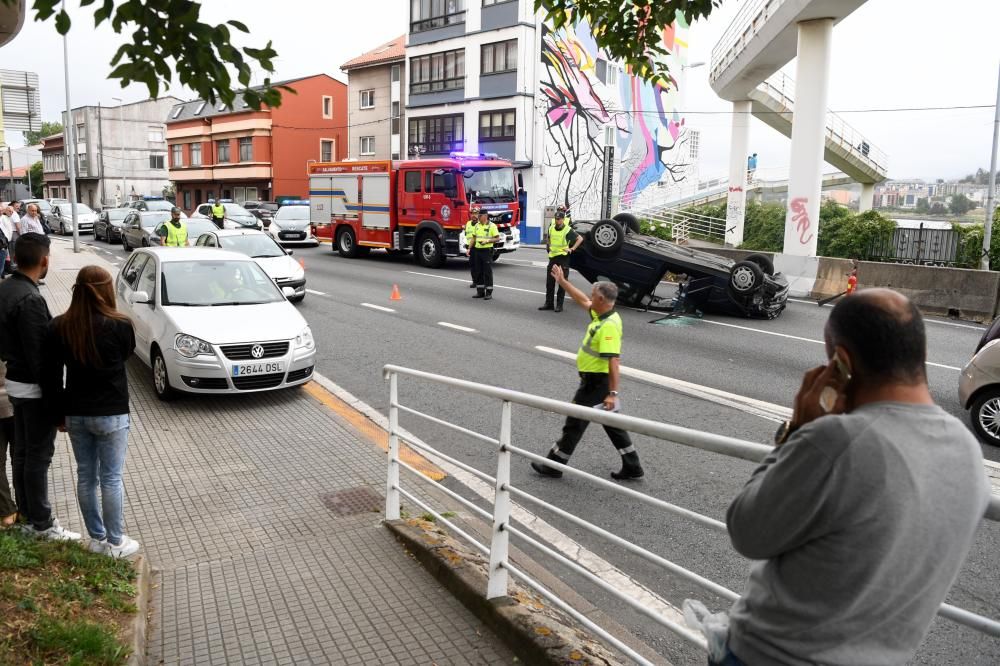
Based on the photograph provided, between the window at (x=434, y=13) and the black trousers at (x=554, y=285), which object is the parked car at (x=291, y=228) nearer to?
the black trousers at (x=554, y=285)

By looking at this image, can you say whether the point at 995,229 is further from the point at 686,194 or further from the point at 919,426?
the point at 686,194

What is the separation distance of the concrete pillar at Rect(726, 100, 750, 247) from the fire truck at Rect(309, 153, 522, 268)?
11.3 meters

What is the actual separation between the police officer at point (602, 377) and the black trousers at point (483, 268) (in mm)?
9708

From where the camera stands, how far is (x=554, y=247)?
1457 centimetres

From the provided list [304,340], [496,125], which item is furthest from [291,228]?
[304,340]

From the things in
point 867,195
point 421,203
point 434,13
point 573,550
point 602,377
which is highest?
point 434,13

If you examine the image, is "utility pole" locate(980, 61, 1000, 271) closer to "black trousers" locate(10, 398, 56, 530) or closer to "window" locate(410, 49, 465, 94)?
"black trousers" locate(10, 398, 56, 530)

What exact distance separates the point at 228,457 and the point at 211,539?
1649 mm

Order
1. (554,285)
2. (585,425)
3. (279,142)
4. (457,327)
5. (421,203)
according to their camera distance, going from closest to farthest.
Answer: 1. (585,425)
2. (457,327)
3. (554,285)
4. (421,203)
5. (279,142)

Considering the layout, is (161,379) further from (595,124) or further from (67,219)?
(595,124)

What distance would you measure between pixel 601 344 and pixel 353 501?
228 cm

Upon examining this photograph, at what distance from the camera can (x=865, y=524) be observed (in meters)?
1.61

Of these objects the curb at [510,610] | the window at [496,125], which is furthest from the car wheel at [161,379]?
the window at [496,125]

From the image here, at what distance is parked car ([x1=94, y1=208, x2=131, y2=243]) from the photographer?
30156 mm
